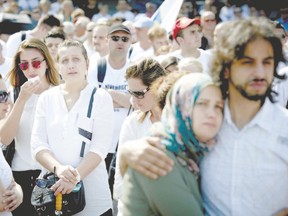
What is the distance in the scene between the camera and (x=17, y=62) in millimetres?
5012

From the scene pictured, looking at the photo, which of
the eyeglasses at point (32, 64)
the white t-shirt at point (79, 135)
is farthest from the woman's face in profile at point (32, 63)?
the white t-shirt at point (79, 135)

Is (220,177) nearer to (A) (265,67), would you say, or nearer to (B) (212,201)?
(B) (212,201)

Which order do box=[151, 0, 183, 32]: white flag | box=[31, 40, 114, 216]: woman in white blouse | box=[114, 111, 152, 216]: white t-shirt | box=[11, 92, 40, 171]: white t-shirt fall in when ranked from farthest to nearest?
box=[151, 0, 183, 32]: white flag < box=[11, 92, 40, 171]: white t-shirt < box=[31, 40, 114, 216]: woman in white blouse < box=[114, 111, 152, 216]: white t-shirt

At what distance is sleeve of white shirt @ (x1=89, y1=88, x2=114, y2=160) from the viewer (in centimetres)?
Answer: 404

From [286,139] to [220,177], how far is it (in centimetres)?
34

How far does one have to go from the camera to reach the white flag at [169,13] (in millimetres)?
8070

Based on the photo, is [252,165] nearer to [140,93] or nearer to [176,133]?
[176,133]

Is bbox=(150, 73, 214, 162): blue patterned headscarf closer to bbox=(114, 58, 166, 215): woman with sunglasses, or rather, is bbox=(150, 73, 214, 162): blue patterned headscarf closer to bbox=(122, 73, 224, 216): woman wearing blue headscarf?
bbox=(122, 73, 224, 216): woman wearing blue headscarf

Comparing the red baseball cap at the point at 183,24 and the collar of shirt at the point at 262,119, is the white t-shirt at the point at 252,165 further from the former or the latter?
the red baseball cap at the point at 183,24

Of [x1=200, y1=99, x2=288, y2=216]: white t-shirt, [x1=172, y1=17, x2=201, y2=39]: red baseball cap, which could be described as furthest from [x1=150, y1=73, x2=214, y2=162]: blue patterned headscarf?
[x1=172, y1=17, x2=201, y2=39]: red baseball cap

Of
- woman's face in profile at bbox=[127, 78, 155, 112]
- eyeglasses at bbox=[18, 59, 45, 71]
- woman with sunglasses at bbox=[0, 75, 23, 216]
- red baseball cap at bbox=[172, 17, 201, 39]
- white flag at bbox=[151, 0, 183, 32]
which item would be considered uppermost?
white flag at bbox=[151, 0, 183, 32]

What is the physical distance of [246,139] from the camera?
8.15ft

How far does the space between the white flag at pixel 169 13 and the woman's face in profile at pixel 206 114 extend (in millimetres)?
5677

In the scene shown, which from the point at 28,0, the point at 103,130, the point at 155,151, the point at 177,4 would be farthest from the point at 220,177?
the point at 28,0
